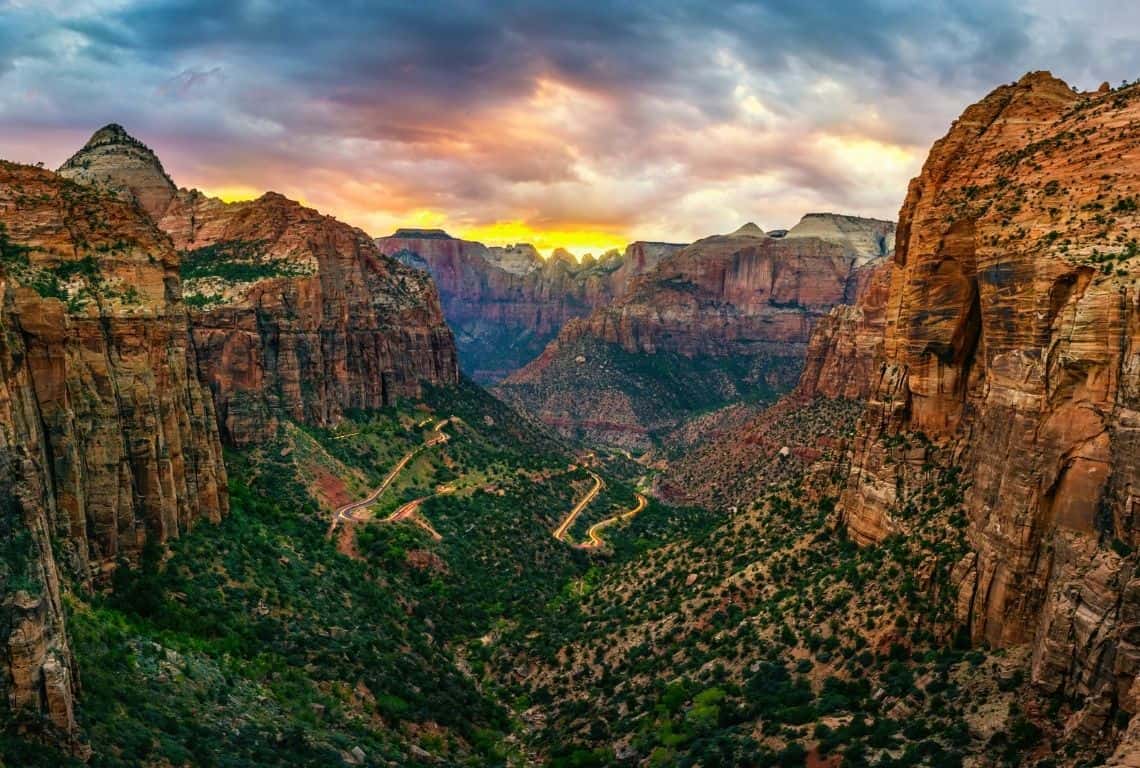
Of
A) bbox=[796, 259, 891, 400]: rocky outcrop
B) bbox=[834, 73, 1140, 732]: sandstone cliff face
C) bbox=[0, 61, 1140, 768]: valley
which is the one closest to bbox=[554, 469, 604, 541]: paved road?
bbox=[0, 61, 1140, 768]: valley

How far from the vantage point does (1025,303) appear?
3872 centimetres

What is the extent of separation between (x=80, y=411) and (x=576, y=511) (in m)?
72.1

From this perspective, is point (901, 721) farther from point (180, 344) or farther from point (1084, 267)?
point (180, 344)

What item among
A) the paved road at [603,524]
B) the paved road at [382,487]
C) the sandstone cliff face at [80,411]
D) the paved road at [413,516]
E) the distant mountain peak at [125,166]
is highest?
the distant mountain peak at [125,166]

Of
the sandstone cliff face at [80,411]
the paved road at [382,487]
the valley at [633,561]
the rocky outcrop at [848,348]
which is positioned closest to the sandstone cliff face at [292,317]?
the valley at [633,561]

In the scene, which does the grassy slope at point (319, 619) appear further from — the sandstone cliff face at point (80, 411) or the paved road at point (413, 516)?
the sandstone cliff face at point (80, 411)

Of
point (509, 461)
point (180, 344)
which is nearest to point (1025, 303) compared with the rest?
point (180, 344)

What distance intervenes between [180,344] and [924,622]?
47545 millimetres

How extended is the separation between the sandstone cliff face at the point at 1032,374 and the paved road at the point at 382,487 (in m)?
49.4

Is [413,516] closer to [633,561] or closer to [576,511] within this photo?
[633,561]

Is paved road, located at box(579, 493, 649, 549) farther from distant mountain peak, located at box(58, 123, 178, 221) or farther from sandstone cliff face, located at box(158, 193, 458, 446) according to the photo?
distant mountain peak, located at box(58, 123, 178, 221)

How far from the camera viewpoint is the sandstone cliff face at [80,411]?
1298 inches

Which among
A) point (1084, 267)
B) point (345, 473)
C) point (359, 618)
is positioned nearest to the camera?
point (1084, 267)

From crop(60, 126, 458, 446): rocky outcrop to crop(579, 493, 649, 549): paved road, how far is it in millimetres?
33837
